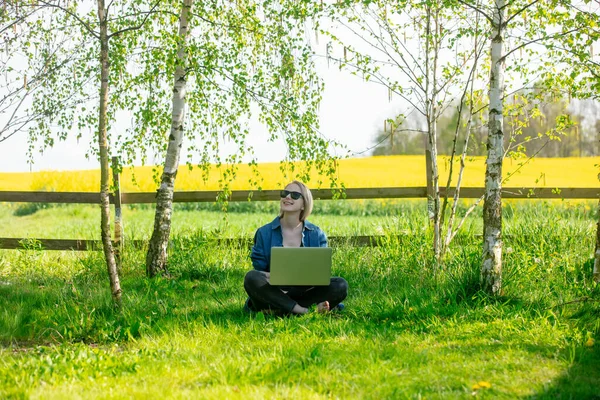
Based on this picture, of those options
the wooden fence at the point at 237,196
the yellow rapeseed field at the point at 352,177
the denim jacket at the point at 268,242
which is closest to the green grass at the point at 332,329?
the wooden fence at the point at 237,196

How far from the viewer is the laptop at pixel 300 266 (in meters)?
5.16

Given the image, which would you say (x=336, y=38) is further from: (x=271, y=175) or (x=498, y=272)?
(x=271, y=175)

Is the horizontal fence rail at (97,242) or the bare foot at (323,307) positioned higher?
the horizontal fence rail at (97,242)

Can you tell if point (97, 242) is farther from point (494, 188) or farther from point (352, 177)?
point (352, 177)

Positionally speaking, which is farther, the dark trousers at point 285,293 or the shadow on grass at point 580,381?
the dark trousers at point 285,293

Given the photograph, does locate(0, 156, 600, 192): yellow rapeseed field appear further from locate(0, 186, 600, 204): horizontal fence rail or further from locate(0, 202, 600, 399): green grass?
locate(0, 202, 600, 399): green grass

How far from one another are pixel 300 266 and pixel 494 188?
188 cm

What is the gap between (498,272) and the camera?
5.80 m

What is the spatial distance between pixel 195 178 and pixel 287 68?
12102 millimetres

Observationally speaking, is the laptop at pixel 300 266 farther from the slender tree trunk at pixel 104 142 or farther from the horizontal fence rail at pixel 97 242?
the horizontal fence rail at pixel 97 242

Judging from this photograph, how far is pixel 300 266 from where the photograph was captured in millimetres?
5227

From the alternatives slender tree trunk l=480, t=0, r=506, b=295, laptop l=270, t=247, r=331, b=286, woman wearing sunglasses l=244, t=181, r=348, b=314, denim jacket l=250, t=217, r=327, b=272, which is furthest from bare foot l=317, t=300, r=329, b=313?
slender tree trunk l=480, t=0, r=506, b=295

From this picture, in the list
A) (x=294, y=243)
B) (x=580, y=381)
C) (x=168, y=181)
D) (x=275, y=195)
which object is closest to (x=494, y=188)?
(x=294, y=243)

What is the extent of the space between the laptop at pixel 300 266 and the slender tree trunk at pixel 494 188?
1.50m
